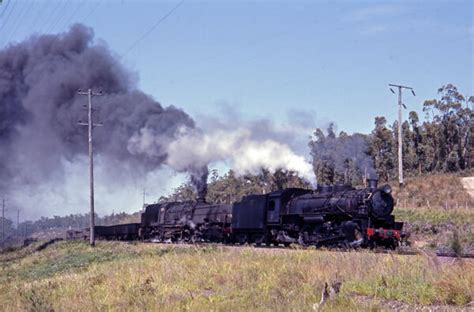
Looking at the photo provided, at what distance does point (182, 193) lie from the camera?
326 feet

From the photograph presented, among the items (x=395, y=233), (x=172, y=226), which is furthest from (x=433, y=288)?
(x=172, y=226)

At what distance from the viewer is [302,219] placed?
25.8m

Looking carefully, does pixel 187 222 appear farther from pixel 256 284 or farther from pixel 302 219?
pixel 256 284

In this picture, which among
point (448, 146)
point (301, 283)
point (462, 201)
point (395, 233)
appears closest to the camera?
point (301, 283)

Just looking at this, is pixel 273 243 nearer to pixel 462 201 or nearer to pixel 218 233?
pixel 218 233

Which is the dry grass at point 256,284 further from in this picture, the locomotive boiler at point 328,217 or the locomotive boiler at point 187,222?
the locomotive boiler at point 187,222

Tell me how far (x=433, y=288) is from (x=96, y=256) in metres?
19.5

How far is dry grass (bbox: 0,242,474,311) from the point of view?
1041 cm

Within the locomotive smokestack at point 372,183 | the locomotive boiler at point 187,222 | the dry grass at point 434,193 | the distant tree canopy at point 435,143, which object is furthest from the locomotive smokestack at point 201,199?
the distant tree canopy at point 435,143

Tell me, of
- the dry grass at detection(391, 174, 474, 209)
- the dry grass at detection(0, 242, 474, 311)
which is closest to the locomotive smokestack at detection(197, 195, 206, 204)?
the dry grass at detection(0, 242, 474, 311)

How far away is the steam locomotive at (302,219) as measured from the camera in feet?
75.2

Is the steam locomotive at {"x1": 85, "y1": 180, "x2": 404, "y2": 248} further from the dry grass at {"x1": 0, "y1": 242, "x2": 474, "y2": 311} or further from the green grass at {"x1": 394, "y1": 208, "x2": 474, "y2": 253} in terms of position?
the dry grass at {"x1": 0, "y1": 242, "x2": 474, "y2": 311}

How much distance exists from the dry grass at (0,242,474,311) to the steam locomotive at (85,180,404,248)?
6.00m

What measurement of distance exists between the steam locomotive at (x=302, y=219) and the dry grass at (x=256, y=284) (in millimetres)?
5999
